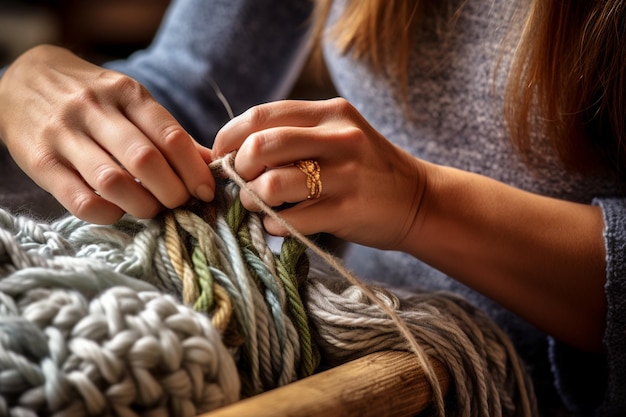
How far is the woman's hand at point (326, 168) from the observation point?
451 millimetres

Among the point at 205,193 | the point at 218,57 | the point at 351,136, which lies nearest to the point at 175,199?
the point at 205,193

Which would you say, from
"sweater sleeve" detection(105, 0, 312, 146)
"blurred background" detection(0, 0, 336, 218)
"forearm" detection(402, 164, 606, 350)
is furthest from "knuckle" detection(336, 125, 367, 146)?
"blurred background" detection(0, 0, 336, 218)

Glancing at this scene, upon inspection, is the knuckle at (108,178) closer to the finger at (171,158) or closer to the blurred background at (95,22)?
the finger at (171,158)

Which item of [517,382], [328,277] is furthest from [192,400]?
[517,382]

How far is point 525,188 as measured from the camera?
0.71 metres

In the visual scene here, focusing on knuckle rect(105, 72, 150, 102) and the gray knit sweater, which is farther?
the gray knit sweater

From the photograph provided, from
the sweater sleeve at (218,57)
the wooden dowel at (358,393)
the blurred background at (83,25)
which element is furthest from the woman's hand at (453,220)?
the blurred background at (83,25)

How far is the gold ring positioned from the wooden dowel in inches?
4.8

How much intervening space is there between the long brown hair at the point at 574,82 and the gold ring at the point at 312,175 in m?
0.25

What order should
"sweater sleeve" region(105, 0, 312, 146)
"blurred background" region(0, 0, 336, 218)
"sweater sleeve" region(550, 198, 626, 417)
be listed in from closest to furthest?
1. "sweater sleeve" region(550, 198, 626, 417)
2. "sweater sleeve" region(105, 0, 312, 146)
3. "blurred background" region(0, 0, 336, 218)

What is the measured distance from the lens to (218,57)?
926 millimetres

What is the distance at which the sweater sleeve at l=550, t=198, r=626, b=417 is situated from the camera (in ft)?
1.83

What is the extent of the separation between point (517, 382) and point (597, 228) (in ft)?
0.54

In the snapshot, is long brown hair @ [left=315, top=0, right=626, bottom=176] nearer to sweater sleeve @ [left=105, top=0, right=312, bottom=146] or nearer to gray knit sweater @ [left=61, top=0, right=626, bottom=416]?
gray knit sweater @ [left=61, top=0, right=626, bottom=416]
